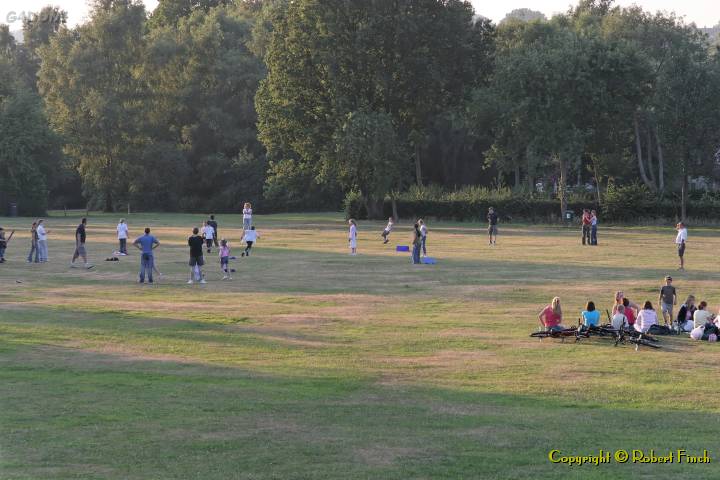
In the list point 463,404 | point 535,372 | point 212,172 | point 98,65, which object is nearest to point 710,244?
point 535,372

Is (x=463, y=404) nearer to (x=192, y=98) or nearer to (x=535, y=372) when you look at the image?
(x=535, y=372)

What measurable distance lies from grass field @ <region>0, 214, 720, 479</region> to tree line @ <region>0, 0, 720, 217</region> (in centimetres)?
3598

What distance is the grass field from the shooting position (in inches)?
467

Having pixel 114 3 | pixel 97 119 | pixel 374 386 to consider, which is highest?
pixel 114 3

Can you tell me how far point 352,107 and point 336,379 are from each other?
2331 inches

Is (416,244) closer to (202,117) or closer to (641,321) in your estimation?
(641,321)

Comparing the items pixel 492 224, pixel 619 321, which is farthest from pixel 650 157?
pixel 619 321

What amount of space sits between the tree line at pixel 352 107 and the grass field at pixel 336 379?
36.0 metres

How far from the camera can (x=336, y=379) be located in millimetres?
17266

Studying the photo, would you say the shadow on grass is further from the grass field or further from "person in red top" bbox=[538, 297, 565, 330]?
"person in red top" bbox=[538, 297, 565, 330]

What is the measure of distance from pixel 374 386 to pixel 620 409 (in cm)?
420

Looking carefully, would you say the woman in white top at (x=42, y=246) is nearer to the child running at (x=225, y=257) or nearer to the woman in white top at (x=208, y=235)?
the woman in white top at (x=208, y=235)

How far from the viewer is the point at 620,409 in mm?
14961

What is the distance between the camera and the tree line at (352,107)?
70.8m
